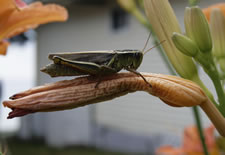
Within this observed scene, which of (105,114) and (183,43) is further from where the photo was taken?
(105,114)

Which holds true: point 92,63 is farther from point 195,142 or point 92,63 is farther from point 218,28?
point 195,142

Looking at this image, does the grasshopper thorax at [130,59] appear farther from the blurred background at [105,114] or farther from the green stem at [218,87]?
the blurred background at [105,114]

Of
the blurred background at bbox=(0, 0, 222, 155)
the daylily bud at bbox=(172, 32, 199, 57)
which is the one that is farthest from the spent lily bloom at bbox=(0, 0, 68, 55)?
the blurred background at bbox=(0, 0, 222, 155)

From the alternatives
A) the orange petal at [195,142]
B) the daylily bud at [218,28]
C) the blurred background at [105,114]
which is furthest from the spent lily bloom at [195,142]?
the blurred background at [105,114]

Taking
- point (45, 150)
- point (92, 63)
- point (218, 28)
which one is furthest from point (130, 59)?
point (45, 150)

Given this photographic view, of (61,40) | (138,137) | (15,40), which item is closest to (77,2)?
(61,40)

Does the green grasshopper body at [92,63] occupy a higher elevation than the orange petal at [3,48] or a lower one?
lower

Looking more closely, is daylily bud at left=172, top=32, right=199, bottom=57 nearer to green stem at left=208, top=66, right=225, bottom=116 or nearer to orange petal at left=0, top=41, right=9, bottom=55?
green stem at left=208, top=66, right=225, bottom=116
